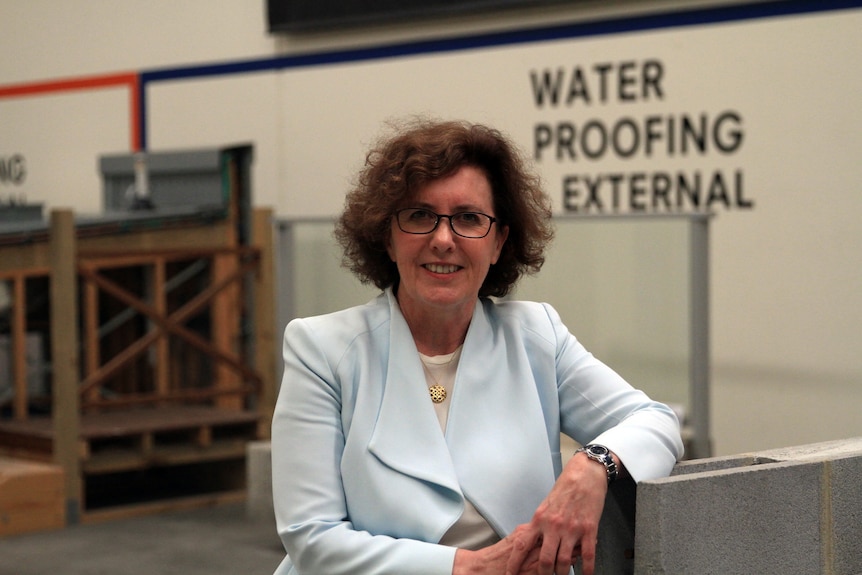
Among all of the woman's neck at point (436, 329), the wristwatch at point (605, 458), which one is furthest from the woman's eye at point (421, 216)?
the wristwatch at point (605, 458)

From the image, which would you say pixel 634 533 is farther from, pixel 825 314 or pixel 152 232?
pixel 152 232

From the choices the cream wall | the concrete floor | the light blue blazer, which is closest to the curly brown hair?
the light blue blazer

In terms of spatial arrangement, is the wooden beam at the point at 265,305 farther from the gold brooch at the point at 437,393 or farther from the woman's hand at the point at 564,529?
the woman's hand at the point at 564,529

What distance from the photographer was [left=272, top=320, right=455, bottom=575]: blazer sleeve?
2047mm

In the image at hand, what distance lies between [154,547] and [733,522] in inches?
147

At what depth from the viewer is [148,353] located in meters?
6.84

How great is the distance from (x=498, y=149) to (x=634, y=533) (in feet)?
2.22

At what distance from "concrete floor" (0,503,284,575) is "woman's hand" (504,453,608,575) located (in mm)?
3055

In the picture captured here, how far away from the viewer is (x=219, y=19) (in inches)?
282

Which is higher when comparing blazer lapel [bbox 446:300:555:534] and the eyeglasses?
the eyeglasses

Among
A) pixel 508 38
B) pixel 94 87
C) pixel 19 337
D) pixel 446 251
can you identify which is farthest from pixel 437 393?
pixel 94 87

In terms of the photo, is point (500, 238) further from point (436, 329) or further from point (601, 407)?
point (601, 407)

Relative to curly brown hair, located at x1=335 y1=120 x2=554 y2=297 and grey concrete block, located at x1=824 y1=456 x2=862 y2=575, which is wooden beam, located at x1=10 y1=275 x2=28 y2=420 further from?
grey concrete block, located at x1=824 y1=456 x2=862 y2=575

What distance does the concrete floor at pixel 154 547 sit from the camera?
5012 mm
